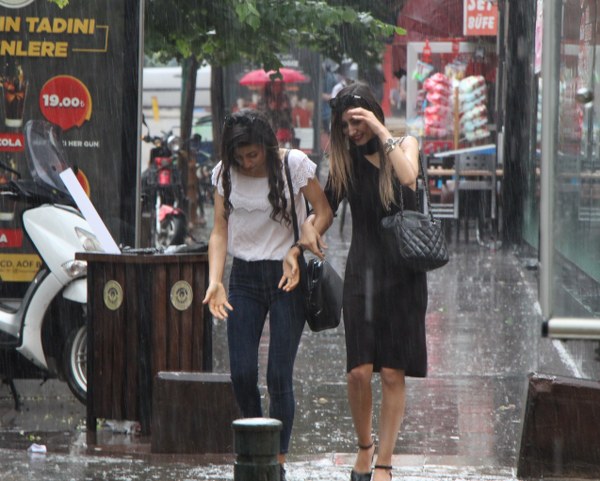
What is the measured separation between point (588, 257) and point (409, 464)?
1396mm

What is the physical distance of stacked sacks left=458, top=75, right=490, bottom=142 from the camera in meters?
21.3

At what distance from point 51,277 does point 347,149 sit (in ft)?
9.13

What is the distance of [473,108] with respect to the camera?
21.5 m

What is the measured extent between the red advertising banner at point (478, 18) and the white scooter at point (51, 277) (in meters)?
13.7

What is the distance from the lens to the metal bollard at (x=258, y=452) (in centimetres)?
413

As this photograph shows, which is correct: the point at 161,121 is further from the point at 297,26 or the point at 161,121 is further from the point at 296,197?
the point at 296,197

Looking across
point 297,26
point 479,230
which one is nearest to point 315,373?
point 297,26

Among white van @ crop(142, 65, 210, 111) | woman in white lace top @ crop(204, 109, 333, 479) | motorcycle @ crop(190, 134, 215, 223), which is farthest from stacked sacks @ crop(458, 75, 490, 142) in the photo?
white van @ crop(142, 65, 210, 111)

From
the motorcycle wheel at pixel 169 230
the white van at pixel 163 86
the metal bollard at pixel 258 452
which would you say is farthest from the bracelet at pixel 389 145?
the white van at pixel 163 86

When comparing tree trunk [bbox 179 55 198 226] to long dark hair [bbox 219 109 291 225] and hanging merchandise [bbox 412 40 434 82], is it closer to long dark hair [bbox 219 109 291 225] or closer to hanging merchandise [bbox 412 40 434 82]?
hanging merchandise [bbox 412 40 434 82]

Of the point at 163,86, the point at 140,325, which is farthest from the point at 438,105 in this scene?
the point at 163,86

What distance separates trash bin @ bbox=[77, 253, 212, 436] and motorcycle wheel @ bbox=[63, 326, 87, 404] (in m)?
0.57

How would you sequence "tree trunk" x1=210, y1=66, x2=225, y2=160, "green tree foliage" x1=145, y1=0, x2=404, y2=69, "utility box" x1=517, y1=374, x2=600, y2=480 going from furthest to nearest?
"tree trunk" x1=210, y1=66, x2=225, y2=160 < "green tree foliage" x1=145, y1=0, x2=404, y2=69 < "utility box" x1=517, y1=374, x2=600, y2=480

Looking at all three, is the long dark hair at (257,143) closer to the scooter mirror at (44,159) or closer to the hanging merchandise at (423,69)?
the scooter mirror at (44,159)
